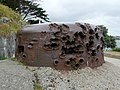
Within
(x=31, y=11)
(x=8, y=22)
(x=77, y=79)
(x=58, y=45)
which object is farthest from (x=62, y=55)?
(x=31, y=11)

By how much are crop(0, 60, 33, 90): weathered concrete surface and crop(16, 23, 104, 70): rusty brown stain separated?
446 millimetres

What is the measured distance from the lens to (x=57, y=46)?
26.0 feet

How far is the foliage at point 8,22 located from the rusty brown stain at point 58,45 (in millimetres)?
6705

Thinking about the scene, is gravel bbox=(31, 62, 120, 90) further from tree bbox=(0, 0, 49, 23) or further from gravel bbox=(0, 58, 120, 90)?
tree bbox=(0, 0, 49, 23)

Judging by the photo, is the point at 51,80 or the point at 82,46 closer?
the point at 51,80

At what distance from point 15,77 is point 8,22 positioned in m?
9.70

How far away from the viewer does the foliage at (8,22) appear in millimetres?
15205

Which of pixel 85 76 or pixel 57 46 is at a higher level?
pixel 57 46

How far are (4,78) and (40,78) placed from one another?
696 mm

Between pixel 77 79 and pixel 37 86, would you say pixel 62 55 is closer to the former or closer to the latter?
pixel 77 79

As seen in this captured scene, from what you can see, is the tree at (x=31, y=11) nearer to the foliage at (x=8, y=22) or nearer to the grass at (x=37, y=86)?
the foliage at (x=8, y=22)

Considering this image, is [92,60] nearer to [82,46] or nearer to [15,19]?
[82,46]

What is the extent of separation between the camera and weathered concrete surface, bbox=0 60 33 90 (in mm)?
6836

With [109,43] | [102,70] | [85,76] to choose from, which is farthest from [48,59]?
[109,43]
